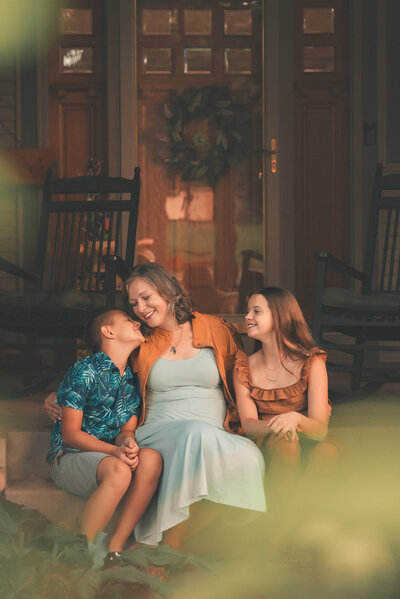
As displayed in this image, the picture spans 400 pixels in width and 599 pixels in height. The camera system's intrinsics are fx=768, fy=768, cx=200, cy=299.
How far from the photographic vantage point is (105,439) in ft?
6.56

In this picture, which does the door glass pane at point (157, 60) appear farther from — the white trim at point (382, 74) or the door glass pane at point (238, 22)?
the white trim at point (382, 74)

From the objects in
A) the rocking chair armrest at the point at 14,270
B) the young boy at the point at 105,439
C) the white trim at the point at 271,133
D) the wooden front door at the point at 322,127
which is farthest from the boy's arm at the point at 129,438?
the wooden front door at the point at 322,127

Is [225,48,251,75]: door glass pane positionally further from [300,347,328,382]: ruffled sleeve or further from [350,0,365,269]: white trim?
[300,347,328,382]: ruffled sleeve

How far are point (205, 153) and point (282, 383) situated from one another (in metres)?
2.72

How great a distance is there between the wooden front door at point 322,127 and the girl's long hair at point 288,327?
239cm

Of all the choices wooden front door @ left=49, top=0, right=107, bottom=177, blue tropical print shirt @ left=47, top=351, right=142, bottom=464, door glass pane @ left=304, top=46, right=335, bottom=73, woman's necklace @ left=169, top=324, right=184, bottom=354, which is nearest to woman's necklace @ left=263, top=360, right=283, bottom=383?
woman's necklace @ left=169, top=324, right=184, bottom=354

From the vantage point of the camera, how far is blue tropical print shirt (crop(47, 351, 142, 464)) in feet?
6.36

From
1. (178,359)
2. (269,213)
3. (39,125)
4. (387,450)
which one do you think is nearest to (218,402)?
(178,359)

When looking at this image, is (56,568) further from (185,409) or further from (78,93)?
(78,93)

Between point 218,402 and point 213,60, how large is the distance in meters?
2.95

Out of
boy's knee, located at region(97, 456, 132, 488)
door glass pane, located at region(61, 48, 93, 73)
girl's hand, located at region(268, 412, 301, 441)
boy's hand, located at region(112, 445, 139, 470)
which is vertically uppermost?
door glass pane, located at region(61, 48, 93, 73)

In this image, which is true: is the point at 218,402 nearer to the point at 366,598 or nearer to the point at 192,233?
the point at 366,598

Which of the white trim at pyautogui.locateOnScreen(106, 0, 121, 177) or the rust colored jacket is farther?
the white trim at pyautogui.locateOnScreen(106, 0, 121, 177)

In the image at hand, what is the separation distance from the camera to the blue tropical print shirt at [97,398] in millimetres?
1939
